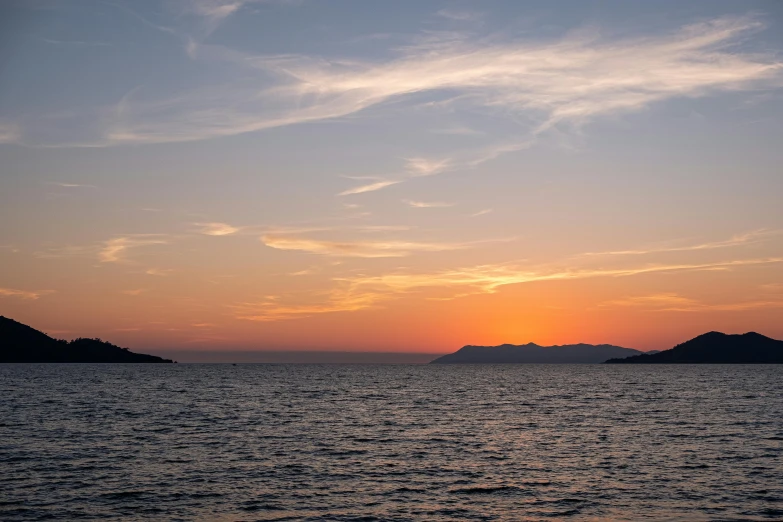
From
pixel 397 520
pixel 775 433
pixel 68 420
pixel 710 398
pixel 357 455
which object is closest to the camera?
pixel 397 520

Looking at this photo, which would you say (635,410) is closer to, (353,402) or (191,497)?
(353,402)

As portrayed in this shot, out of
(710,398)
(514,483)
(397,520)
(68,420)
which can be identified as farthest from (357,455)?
(710,398)

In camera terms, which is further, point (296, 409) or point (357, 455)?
point (296, 409)

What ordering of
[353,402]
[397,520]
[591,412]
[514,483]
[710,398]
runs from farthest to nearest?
[710,398]
[353,402]
[591,412]
[514,483]
[397,520]

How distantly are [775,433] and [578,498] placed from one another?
36602 mm

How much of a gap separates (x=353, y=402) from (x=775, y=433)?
196 feet

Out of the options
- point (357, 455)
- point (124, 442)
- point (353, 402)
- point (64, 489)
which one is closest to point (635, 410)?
point (353, 402)

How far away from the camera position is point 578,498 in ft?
119

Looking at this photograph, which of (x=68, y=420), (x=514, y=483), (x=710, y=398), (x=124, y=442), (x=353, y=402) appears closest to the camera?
(x=514, y=483)

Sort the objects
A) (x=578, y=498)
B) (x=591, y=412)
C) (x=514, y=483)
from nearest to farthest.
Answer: (x=578, y=498) < (x=514, y=483) < (x=591, y=412)

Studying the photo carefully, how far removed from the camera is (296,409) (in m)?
91.1

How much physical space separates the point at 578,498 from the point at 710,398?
288 ft

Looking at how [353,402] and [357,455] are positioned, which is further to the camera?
[353,402]

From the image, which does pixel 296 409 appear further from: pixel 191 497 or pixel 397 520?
pixel 397 520
